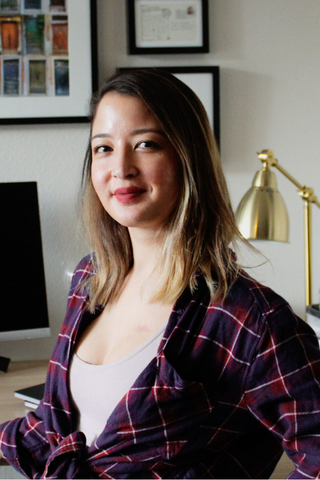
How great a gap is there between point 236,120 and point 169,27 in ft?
1.15

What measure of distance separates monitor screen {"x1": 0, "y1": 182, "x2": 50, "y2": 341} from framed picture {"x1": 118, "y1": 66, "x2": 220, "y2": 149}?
56 cm

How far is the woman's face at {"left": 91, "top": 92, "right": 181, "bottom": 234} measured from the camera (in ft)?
2.93

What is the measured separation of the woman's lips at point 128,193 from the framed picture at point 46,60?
79cm

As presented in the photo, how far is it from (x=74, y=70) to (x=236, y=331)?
109 cm

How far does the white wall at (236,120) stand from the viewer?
1635mm

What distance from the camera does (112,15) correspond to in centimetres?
162

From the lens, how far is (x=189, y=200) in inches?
35.6

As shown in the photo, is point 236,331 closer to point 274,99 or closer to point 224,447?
point 224,447

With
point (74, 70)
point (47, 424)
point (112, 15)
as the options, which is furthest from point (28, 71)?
point (47, 424)

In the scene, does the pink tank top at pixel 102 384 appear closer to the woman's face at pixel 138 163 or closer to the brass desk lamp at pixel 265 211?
the woman's face at pixel 138 163

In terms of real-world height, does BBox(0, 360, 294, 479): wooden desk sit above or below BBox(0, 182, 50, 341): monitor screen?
below

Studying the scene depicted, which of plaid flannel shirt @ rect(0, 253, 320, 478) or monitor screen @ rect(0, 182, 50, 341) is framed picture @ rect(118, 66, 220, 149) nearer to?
monitor screen @ rect(0, 182, 50, 341)

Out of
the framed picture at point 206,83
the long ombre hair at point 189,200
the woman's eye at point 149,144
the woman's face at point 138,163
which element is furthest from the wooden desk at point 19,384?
the framed picture at point 206,83

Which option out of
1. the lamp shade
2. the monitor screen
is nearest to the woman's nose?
the lamp shade
